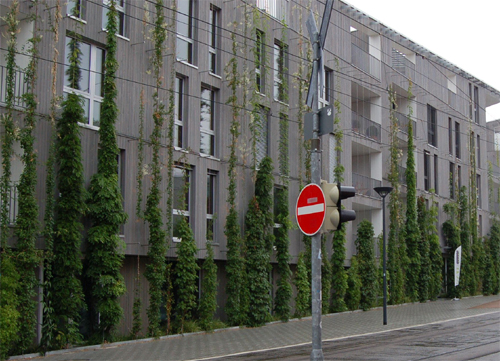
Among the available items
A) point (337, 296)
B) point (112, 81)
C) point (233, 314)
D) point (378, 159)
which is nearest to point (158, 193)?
point (112, 81)

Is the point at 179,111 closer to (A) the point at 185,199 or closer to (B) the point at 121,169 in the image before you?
(A) the point at 185,199

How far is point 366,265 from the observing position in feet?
Result: 93.4

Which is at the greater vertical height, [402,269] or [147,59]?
[147,59]

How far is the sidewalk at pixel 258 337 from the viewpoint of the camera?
15281mm

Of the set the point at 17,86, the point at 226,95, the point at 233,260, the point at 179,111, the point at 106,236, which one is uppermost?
the point at 226,95

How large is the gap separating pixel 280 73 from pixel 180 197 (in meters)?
8.02

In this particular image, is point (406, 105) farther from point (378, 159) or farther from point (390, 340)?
point (390, 340)

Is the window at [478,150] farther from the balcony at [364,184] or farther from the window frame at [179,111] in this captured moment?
the window frame at [179,111]

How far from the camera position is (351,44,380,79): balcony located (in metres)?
31.2

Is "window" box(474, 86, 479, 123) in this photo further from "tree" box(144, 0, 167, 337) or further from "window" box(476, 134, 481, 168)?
"tree" box(144, 0, 167, 337)

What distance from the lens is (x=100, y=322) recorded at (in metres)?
16.9

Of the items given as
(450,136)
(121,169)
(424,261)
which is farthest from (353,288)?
(450,136)

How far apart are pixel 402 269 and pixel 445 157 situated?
33.9ft

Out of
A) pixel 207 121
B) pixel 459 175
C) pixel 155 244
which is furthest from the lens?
pixel 459 175
